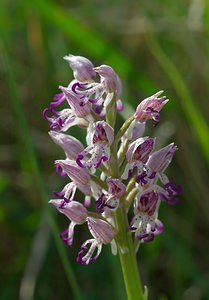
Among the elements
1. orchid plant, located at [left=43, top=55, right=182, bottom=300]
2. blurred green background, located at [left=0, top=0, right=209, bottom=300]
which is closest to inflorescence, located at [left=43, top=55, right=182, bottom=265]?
orchid plant, located at [left=43, top=55, right=182, bottom=300]

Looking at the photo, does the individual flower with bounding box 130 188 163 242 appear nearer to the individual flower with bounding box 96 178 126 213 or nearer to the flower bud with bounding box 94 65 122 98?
the individual flower with bounding box 96 178 126 213

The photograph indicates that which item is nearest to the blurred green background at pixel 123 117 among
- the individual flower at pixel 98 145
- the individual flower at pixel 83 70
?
the individual flower at pixel 83 70

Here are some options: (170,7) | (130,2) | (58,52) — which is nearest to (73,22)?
(58,52)

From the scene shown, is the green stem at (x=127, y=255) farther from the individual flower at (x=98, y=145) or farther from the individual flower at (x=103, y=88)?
the individual flower at (x=103, y=88)

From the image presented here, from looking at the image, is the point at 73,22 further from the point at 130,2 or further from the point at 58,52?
the point at 130,2

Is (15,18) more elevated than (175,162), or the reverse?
(15,18)

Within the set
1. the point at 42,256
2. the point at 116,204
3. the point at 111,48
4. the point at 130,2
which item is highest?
the point at 130,2
